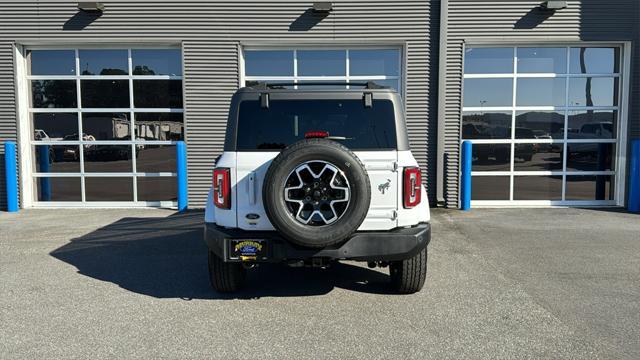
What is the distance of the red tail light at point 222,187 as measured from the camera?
14.1 ft

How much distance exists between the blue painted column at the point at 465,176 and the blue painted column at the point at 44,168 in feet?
28.1

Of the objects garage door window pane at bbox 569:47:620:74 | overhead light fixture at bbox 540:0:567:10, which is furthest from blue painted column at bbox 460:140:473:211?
overhead light fixture at bbox 540:0:567:10

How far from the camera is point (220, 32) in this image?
32.4ft

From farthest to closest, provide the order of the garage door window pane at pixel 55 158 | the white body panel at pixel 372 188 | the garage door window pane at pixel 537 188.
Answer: the garage door window pane at pixel 537 188, the garage door window pane at pixel 55 158, the white body panel at pixel 372 188

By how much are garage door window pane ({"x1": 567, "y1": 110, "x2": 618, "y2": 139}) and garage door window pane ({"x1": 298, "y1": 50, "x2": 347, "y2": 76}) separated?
4.98 meters

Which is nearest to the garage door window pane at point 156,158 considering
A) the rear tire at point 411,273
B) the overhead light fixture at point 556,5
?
the rear tire at point 411,273

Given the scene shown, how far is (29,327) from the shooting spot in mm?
4062

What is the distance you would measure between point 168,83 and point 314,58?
10.0 ft

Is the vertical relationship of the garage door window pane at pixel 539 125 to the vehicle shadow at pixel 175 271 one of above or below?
above

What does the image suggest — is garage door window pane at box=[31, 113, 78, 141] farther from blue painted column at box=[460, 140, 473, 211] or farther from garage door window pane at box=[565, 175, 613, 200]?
garage door window pane at box=[565, 175, 613, 200]

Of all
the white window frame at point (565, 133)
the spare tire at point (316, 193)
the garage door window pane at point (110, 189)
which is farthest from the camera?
the garage door window pane at point (110, 189)

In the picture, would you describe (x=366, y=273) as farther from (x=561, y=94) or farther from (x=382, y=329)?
(x=561, y=94)

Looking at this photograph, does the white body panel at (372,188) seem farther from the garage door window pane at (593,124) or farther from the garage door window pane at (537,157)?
the garage door window pane at (593,124)

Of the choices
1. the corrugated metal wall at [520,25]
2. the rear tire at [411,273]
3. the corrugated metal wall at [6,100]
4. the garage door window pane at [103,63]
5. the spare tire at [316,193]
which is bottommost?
the rear tire at [411,273]
